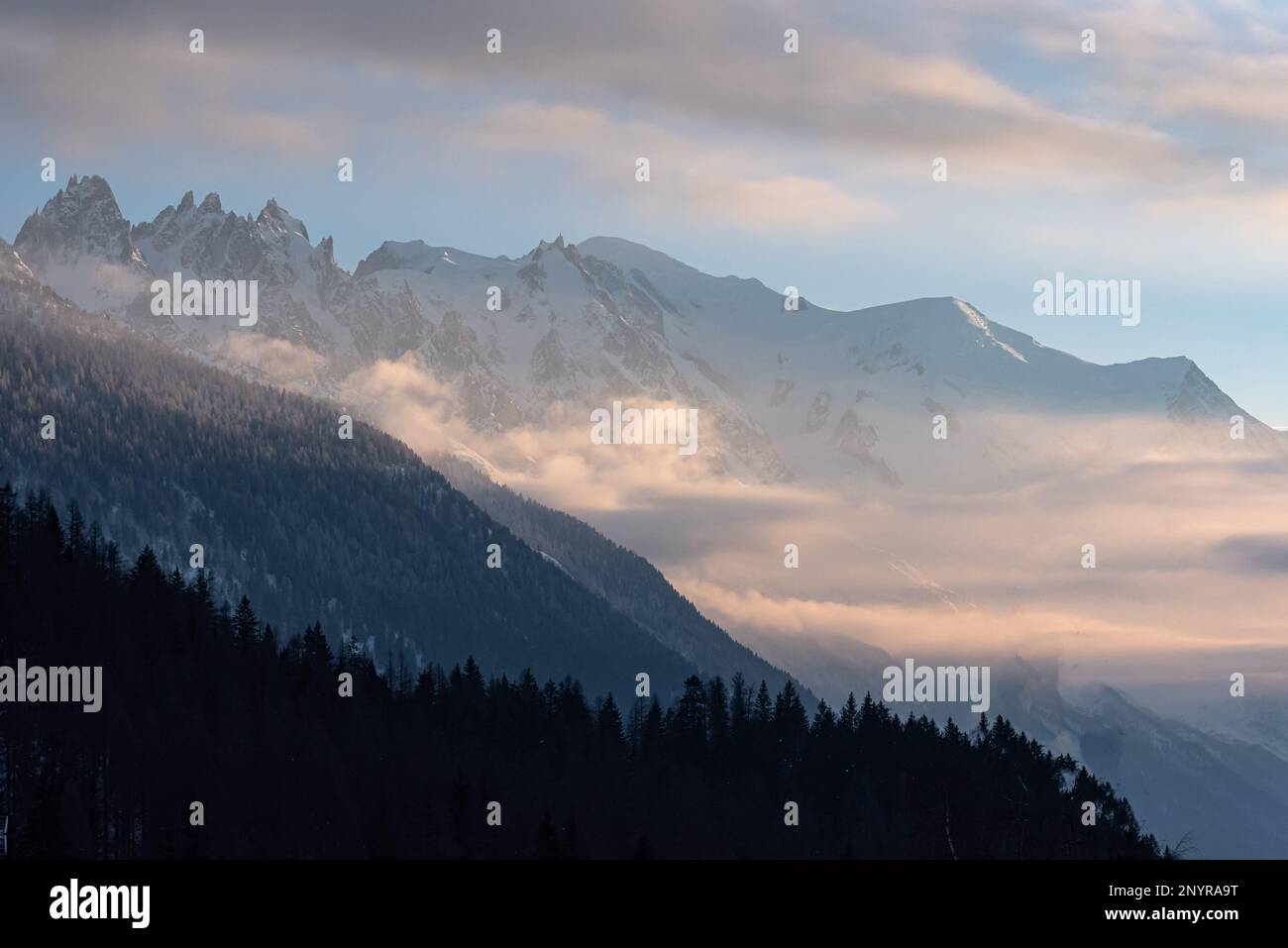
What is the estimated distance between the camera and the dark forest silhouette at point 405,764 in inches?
4424

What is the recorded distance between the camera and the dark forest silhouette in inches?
4424

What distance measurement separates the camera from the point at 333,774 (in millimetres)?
121875

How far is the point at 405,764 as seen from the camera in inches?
5064
